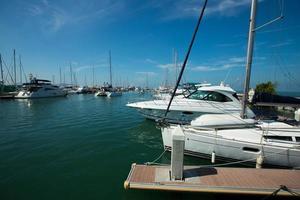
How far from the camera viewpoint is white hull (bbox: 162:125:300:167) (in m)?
6.29

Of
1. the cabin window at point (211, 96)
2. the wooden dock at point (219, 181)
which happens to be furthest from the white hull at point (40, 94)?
the wooden dock at point (219, 181)

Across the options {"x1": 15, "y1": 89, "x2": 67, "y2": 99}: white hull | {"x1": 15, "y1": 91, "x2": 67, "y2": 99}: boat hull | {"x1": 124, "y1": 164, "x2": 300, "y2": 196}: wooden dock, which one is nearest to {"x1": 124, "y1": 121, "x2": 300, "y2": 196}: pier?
{"x1": 124, "y1": 164, "x2": 300, "y2": 196}: wooden dock

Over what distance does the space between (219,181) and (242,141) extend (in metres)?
2.34

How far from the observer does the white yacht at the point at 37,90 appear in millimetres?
42156

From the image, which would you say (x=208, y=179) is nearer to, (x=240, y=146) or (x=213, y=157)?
(x=213, y=157)

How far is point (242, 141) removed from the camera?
664cm

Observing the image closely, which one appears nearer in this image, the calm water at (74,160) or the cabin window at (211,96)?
the calm water at (74,160)

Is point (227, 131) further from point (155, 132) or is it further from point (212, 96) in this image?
point (155, 132)

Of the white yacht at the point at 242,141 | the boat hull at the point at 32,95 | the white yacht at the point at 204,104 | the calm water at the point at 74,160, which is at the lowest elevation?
the calm water at the point at 74,160

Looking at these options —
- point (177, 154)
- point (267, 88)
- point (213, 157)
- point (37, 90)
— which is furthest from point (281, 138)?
point (37, 90)

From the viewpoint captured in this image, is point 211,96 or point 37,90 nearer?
point 211,96

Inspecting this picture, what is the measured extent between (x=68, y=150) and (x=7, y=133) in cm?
690

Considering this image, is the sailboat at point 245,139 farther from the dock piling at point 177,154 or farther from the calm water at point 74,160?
the calm water at point 74,160

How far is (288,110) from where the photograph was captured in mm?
22797
